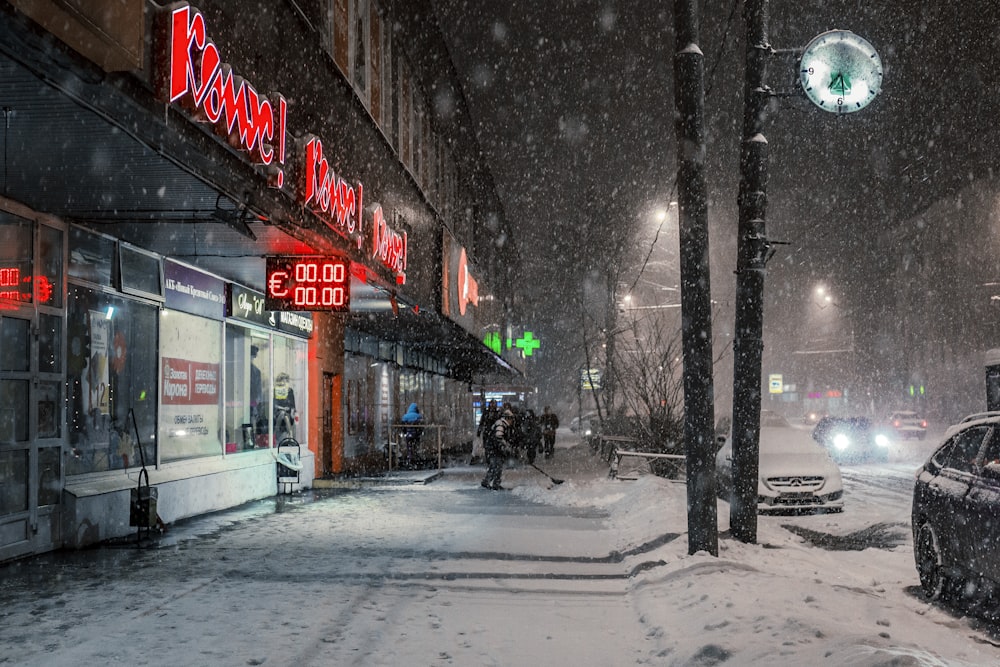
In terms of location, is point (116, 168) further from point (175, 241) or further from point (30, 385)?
point (175, 241)

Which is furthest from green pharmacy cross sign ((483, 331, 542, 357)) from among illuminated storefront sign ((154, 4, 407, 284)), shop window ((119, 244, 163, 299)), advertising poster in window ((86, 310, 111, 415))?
advertising poster in window ((86, 310, 111, 415))

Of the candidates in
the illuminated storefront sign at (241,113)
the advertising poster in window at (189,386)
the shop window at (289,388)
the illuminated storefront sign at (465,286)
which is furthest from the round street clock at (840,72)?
the illuminated storefront sign at (465,286)

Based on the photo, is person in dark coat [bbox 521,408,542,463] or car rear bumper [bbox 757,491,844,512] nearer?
car rear bumper [bbox 757,491,844,512]

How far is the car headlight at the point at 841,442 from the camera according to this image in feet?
96.3

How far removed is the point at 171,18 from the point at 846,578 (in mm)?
7865

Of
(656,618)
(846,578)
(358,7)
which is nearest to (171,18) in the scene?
(656,618)

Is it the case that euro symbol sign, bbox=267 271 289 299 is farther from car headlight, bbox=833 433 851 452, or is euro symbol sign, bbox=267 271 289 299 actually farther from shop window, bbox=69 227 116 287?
car headlight, bbox=833 433 851 452

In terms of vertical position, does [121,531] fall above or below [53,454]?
below

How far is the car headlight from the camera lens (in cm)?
2936

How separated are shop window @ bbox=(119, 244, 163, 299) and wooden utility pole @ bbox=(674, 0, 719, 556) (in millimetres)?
7050

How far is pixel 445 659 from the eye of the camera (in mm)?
5789

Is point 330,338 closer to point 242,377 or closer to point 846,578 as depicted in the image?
point 242,377

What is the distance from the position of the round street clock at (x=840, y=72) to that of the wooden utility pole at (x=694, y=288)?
1.40 m

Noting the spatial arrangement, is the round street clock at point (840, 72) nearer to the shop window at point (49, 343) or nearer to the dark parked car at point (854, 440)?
the shop window at point (49, 343)
